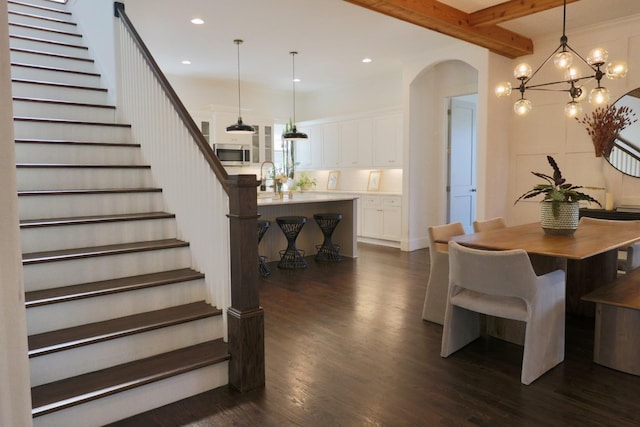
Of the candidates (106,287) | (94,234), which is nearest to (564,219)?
(106,287)

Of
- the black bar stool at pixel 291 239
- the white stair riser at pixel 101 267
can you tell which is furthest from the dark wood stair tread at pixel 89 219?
the black bar stool at pixel 291 239

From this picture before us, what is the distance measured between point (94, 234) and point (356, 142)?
590 cm

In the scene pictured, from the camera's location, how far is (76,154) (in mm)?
3600

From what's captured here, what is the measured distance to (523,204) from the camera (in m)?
6.05

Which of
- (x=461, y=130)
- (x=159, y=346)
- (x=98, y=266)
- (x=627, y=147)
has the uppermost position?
(x=461, y=130)

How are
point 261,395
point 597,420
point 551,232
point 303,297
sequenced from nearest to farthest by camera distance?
1. point 597,420
2. point 261,395
3. point 551,232
4. point 303,297

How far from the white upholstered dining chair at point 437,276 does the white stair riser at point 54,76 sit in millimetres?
3669

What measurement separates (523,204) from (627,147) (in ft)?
4.55

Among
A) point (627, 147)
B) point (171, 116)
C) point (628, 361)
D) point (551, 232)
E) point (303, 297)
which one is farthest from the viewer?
point (627, 147)

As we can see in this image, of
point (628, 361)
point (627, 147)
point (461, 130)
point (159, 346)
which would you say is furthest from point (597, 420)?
point (461, 130)

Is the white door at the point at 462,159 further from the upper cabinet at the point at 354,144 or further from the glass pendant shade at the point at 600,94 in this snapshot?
the glass pendant shade at the point at 600,94

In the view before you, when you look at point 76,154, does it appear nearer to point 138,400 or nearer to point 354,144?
point 138,400

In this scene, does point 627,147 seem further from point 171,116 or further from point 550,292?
point 171,116

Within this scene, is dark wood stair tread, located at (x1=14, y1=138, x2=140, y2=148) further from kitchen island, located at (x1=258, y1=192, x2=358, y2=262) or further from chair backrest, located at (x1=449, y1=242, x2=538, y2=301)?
chair backrest, located at (x1=449, y1=242, x2=538, y2=301)
